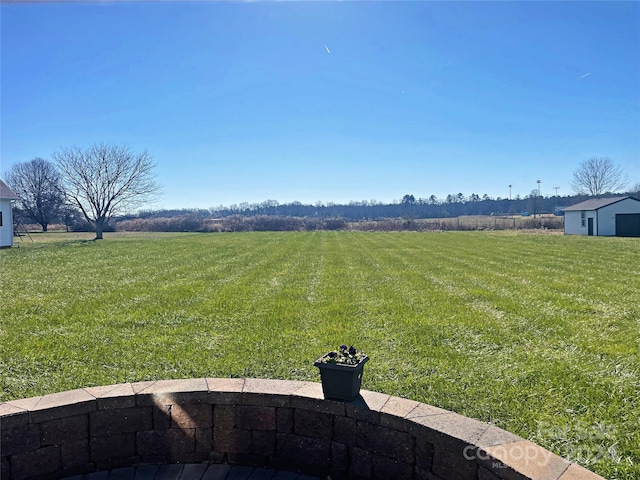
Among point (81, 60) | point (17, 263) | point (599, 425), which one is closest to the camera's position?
point (599, 425)

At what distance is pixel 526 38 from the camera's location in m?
4.74

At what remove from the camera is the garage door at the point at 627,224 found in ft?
86.0

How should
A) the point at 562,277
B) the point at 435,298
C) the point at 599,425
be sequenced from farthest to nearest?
the point at 562,277 < the point at 435,298 < the point at 599,425

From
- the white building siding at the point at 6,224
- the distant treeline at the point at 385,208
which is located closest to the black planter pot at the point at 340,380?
the white building siding at the point at 6,224

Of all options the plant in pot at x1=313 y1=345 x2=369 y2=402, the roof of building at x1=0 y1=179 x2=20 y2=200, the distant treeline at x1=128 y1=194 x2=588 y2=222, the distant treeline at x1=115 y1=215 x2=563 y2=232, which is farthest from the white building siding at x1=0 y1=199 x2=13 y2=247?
the distant treeline at x1=128 y1=194 x2=588 y2=222

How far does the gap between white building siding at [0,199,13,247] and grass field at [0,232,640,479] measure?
44.6 feet

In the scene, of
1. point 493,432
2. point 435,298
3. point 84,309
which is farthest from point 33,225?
point 493,432

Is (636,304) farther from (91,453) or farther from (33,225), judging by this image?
(33,225)

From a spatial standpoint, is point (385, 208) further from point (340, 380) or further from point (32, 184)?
point (340, 380)

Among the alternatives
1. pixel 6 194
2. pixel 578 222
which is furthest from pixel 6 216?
pixel 578 222

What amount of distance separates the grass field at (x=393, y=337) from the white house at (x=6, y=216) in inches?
528

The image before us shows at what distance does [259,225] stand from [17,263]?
3263 centimetres

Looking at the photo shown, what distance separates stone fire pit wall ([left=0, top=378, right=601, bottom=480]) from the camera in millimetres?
2377

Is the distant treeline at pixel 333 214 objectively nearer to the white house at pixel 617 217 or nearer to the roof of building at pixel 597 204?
the roof of building at pixel 597 204
